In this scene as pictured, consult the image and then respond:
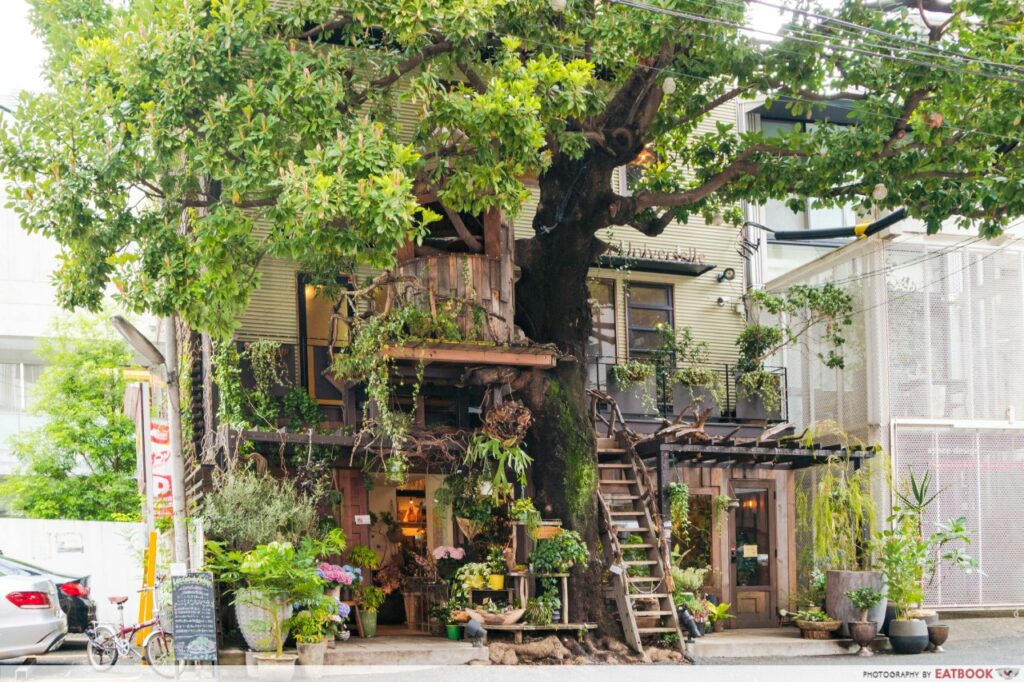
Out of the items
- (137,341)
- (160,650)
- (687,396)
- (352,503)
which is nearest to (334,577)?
(160,650)

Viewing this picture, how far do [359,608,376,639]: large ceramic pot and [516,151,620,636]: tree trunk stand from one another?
10.0 ft

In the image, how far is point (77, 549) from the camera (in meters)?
24.8

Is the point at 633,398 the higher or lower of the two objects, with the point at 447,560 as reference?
higher

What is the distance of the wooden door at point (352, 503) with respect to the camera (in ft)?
66.6

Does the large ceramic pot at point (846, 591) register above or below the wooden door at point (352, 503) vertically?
below

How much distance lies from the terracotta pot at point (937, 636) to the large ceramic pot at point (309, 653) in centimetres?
971

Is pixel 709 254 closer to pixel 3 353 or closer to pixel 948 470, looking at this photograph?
pixel 948 470

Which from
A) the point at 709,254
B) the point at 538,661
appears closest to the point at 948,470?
the point at 709,254

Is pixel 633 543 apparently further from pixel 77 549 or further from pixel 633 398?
pixel 77 549

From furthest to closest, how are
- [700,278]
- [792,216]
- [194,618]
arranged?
[792,216] < [700,278] < [194,618]

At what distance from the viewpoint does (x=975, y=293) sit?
22.4 metres

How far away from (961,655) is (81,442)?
2758 centimetres

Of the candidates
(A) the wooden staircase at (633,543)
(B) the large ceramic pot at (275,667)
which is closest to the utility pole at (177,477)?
(B) the large ceramic pot at (275,667)

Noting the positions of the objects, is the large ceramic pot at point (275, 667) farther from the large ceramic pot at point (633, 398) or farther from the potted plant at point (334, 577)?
the large ceramic pot at point (633, 398)
